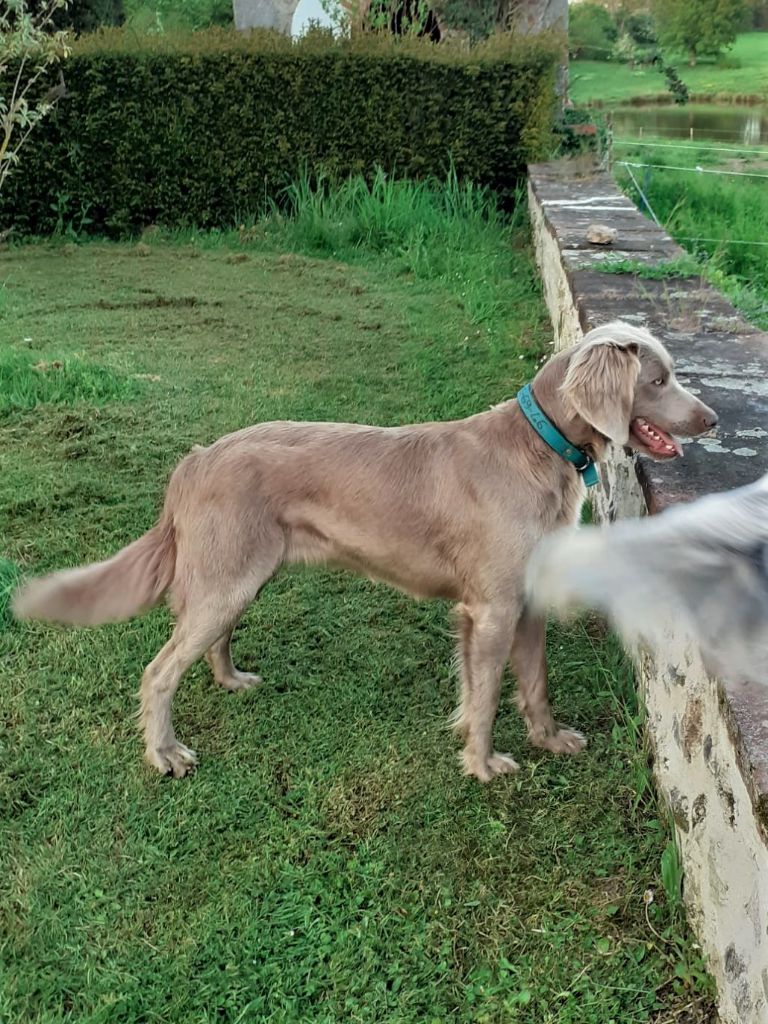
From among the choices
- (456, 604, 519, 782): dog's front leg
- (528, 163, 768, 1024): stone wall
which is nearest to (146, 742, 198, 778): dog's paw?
(456, 604, 519, 782): dog's front leg

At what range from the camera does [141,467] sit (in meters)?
4.52

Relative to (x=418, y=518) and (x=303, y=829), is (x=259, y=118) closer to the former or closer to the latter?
(x=418, y=518)

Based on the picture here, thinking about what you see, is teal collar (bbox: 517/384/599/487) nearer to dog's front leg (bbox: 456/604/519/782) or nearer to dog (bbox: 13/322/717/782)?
dog (bbox: 13/322/717/782)

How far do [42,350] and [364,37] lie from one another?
5.71 metres

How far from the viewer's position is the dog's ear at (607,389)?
2457 mm

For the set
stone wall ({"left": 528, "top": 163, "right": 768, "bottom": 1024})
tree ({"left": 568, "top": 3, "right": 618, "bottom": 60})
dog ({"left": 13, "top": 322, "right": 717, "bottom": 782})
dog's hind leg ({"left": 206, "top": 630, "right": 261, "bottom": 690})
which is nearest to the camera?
stone wall ({"left": 528, "top": 163, "right": 768, "bottom": 1024})

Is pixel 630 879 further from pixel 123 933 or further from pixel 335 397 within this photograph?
pixel 335 397

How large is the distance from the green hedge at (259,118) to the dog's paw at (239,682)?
7812mm

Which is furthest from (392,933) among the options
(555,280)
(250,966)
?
(555,280)

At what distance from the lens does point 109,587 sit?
2.76 m

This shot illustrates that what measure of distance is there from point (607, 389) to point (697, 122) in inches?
967

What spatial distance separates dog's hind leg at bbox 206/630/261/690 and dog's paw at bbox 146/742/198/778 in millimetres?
375

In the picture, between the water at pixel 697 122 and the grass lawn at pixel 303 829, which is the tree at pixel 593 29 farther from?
the grass lawn at pixel 303 829

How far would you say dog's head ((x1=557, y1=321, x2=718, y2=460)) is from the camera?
2.46 metres
